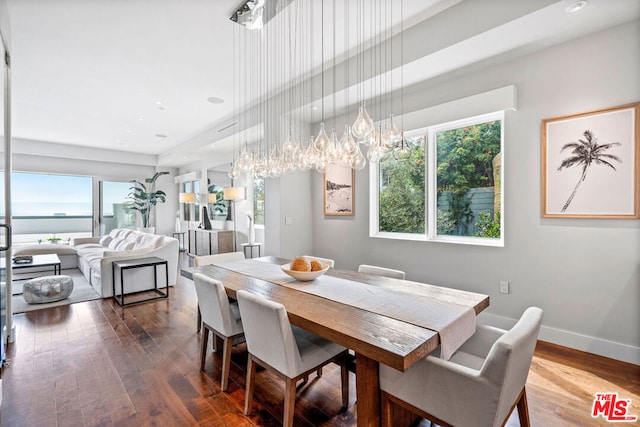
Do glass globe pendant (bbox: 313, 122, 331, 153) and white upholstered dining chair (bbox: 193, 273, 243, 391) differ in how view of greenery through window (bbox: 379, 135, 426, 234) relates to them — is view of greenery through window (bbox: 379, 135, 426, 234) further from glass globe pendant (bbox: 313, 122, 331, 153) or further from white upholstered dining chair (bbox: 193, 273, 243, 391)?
Answer: white upholstered dining chair (bbox: 193, 273, 243, 391)

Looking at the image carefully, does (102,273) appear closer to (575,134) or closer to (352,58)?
(352,58)

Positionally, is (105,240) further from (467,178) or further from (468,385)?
(468,385)

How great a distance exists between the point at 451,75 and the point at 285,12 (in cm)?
181

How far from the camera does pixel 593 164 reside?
7.93ft

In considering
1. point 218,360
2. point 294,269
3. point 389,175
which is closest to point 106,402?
point 218,360

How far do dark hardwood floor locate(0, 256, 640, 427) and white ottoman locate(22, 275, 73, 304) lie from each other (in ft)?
3.29

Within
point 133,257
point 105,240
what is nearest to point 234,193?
point 133,257

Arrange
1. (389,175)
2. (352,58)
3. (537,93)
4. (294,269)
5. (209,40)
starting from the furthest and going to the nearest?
(389,175) → (352,58) → (209,40) → (537,93) → (294,269)

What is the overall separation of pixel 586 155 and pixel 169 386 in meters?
3.78

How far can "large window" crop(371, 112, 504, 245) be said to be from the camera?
10.0ft

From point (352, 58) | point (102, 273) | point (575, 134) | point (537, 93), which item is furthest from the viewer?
point (102, 273)

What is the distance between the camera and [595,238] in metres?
2.43

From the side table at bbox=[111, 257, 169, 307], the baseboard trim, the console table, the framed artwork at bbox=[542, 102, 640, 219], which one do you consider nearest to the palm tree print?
the framed artwork at bbox=[542, 102, 640, 219]

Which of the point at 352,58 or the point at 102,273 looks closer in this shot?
the point at 352,58
